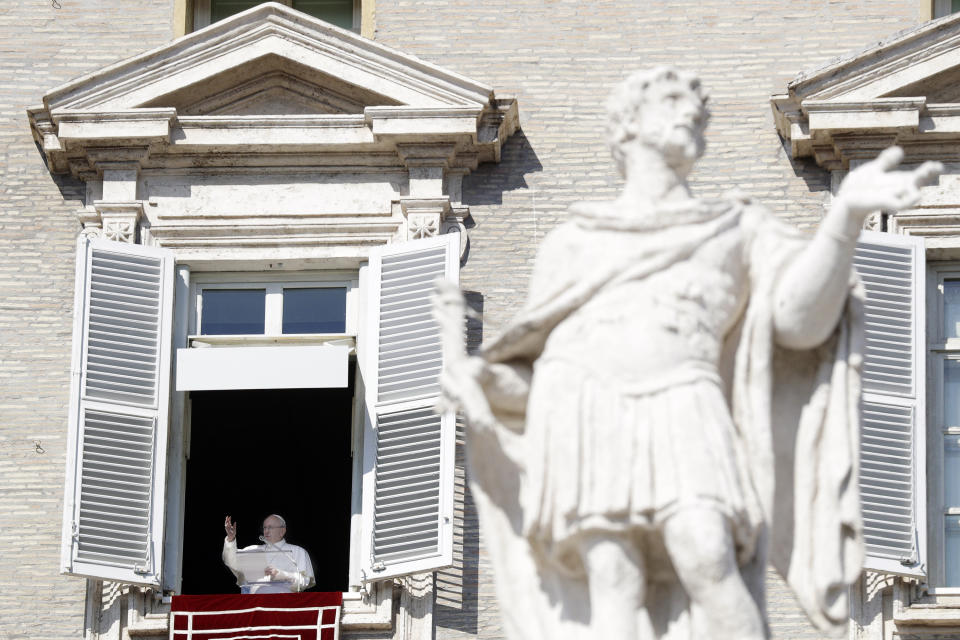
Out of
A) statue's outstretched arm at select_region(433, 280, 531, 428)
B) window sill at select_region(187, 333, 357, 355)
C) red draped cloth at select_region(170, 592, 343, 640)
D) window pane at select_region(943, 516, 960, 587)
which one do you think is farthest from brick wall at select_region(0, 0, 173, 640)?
statue's outstretched arm at select_region(433, 280, 531, 428)

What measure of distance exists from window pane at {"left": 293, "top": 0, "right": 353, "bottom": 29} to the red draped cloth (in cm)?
397

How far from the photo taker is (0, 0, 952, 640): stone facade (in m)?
17.8

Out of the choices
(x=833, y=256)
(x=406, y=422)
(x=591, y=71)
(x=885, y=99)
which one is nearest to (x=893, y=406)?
(x=885, y=99)

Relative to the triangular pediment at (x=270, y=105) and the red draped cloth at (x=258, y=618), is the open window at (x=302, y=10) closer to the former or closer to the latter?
the triangular pediment at (x=270, y=105)

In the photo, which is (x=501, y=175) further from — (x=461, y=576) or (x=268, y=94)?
(x=461, y=576)

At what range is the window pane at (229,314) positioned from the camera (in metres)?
18.3

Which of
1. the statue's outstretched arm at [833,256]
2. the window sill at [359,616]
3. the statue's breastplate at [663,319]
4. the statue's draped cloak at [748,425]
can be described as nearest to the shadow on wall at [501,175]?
the window sill at [359,616]

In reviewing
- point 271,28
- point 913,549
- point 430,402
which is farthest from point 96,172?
point 913,549

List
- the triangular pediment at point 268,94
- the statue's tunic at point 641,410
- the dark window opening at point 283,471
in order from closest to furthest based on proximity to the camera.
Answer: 1. the statue's tunic at point 641,410
2. the triangular pediment at point 268,94
3. the dark window opening at point 283,471

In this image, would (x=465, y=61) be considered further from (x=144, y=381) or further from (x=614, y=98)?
(x=614, y=98)

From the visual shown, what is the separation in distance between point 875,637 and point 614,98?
568 centimetres

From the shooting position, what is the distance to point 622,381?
11.3 meters

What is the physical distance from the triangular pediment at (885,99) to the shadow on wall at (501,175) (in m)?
1.57

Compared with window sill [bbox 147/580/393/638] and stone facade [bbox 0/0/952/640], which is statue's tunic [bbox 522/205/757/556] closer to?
window sill [bbox 147/580/393/638]
